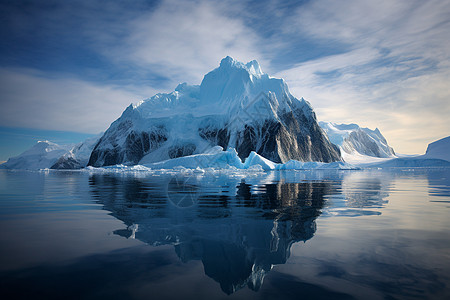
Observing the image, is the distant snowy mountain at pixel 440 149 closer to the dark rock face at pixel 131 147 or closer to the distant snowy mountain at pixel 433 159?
the distant snowy mountain at pixel 433 159

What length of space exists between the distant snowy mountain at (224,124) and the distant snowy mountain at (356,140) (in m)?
36.5

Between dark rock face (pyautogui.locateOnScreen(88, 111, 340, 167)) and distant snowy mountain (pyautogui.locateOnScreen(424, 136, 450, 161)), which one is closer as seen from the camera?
distant snowy mountain (pyautogui.locateOnScreen(424, 136, 450, 161))

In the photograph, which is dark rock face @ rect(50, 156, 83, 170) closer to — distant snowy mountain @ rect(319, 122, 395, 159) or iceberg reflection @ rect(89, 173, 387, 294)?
distant snowy mountain @ rect(319, 122, 395, 159)

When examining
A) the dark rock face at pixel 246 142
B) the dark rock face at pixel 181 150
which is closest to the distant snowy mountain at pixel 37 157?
the dark rock face at pixel 246 142

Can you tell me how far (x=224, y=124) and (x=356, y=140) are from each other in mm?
103130

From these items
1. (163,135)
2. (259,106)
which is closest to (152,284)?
(259,106)

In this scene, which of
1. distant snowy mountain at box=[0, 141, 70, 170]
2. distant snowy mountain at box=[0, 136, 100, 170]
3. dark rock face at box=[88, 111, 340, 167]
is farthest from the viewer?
distant snowy mountain at box=[0, 141, 70, 170]

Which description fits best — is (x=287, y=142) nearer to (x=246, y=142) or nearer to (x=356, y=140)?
(x=246, y=142)

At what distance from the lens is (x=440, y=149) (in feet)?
271

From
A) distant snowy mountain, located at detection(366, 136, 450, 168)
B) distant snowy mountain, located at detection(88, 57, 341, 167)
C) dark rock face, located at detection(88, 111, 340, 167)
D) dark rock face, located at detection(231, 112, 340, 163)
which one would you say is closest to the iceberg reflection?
distant snowy mountain, located at detection(366, 136, 450, 168)

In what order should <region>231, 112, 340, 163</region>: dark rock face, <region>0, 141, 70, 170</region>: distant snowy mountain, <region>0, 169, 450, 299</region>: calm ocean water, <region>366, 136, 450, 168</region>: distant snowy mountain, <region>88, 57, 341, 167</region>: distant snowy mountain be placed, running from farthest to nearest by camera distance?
<region>0, 141, 70, 170</region>: distant snowy mountain
<region>88, 57, 341, 167</region>: distant snowy mountain
<region>231, 112, 340, 163</region>: dark rock face
<region>366, 136, 450, 168</region>: distant snowy mountain
<region>0, 169, 450, 299</region>: calm ocean water

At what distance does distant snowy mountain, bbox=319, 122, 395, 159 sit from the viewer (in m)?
156

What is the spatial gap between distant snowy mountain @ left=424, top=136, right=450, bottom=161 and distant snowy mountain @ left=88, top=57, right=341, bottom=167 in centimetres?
3918

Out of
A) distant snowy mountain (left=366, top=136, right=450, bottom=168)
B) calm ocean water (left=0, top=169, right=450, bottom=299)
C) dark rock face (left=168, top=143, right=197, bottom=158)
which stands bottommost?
calm ocean water (left=0, top=169, right=450, bottom=299)
